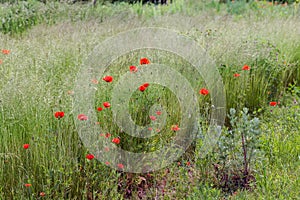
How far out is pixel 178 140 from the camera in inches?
112

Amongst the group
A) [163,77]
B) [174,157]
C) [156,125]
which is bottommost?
[174,157]

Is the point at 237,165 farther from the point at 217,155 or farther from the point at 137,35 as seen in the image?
the point at 137,35

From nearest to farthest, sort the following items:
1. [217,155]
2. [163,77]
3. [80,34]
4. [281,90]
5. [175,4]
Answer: [217,155] < [163,77] < [281,90] < [80,34] < [175,4]

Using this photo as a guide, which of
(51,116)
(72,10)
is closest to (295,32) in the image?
(51,116)

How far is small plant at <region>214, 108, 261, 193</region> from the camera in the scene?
7.93 feet

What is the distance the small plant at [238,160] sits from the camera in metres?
2.42

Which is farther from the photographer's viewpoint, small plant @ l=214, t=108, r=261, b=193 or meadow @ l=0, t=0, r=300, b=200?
small plant @ l=214, t=108, r=261, b=193

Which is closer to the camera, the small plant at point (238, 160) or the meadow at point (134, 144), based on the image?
the meadow at point (134, 144)

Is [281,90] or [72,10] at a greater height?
[72,10]

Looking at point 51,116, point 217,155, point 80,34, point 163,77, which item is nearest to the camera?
point 51,116

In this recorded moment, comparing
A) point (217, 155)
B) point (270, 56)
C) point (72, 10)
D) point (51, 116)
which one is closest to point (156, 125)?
point (217, 155)

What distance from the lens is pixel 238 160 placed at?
2582 millimetres

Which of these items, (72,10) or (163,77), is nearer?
(163,77)

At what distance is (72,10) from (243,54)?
14.7 feet
